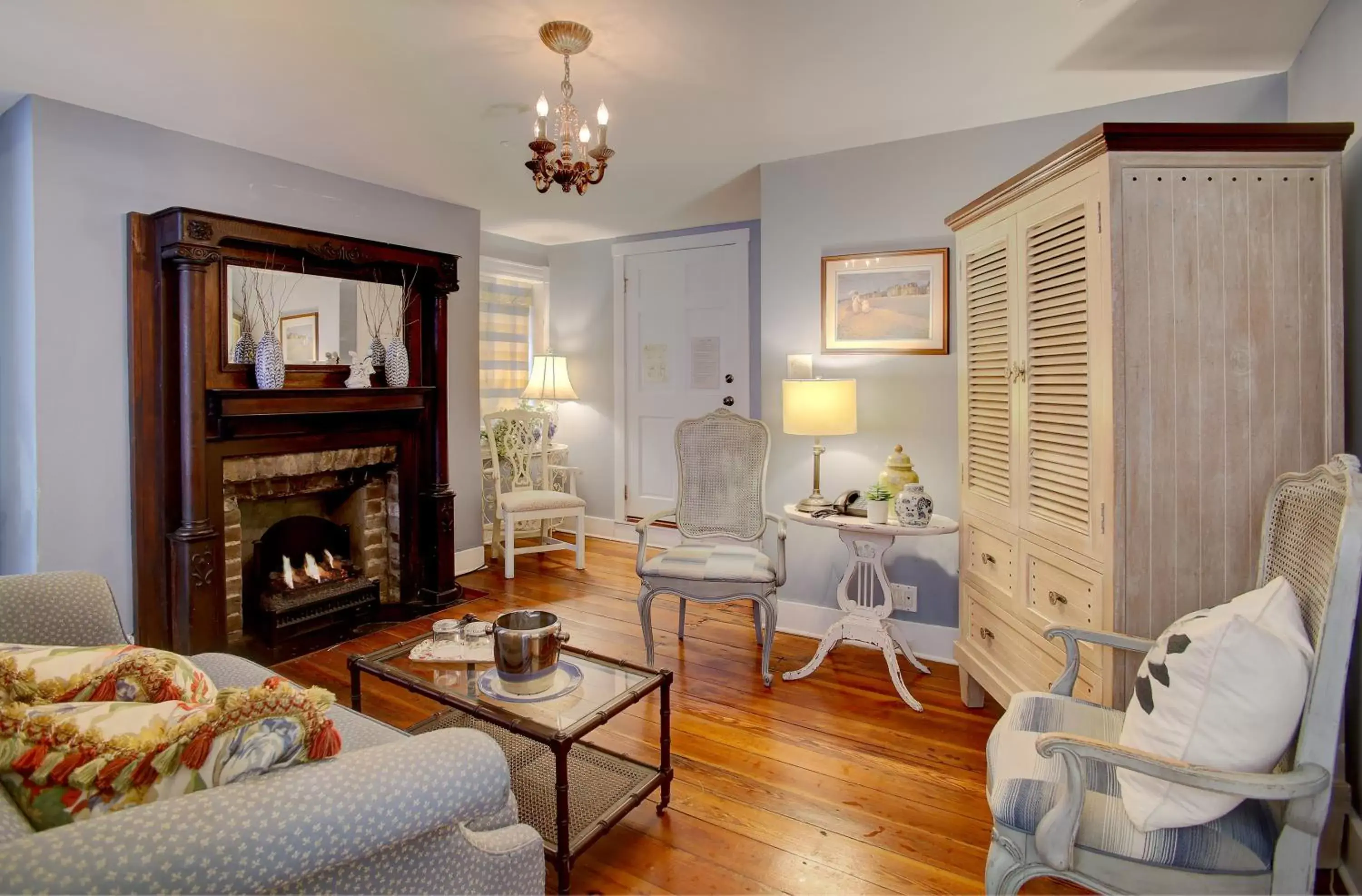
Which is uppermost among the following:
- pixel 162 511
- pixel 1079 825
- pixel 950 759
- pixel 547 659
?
pixel 162 511

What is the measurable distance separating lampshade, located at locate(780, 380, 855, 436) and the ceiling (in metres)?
1.16

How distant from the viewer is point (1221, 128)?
180 cm

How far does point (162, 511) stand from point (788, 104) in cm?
325

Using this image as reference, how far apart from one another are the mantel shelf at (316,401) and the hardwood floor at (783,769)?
120cm

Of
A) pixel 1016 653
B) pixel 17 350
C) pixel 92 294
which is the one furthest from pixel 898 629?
pixel 17 350

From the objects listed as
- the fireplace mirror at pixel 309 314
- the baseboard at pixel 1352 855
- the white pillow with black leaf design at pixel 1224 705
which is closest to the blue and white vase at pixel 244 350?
the fireplace mirror at pixel 309 314

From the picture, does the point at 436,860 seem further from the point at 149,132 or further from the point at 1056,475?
the point at 149,132

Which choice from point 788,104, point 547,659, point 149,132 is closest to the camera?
point 547,659

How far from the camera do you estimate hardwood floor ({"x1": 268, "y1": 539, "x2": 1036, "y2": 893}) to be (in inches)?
73.6

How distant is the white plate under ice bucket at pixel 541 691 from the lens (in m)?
2.00

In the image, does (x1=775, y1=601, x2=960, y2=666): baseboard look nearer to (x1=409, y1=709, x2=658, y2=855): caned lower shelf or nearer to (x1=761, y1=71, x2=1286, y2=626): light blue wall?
(x1=761, y1=71, x2=1286, y2=626): light blue wall

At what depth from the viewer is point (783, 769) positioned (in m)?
2.37

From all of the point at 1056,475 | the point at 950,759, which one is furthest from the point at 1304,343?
the point at 950,759

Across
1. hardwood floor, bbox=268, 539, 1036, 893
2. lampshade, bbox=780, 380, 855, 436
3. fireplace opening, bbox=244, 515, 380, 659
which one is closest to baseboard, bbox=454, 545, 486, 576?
fireplace opening, bbox=244, 515, 380, 659
